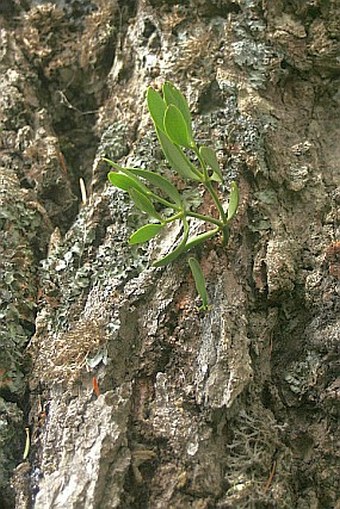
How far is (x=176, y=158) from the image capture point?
1.12 metres

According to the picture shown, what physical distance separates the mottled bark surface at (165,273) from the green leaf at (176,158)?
153mm

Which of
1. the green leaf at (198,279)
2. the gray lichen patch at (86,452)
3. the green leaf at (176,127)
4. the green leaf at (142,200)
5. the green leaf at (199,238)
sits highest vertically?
the green leaf at (176,127)

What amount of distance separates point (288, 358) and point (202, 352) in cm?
16

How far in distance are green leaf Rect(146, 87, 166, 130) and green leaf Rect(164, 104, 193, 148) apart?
0.03 metres

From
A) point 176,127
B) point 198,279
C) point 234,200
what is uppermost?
point 176,127

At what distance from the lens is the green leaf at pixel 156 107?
1.11 metres

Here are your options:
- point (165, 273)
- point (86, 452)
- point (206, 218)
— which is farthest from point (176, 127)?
point (86, 452)

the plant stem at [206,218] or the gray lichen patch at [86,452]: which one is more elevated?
the plant stem at [206,218]

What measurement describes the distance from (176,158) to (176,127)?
2.2 inches

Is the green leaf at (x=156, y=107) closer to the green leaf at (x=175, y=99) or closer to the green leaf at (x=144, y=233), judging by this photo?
the green leaf at (x=175, y=99)

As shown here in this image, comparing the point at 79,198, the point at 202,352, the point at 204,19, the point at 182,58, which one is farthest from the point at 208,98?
the point at 202,352

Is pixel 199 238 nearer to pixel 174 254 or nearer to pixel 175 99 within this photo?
pixel 174 254

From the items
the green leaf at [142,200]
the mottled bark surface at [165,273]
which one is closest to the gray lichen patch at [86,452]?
the mottled bark surface at [165,273]

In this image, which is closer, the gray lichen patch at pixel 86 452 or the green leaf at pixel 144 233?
the gray lichen patch at pixel 86 452
